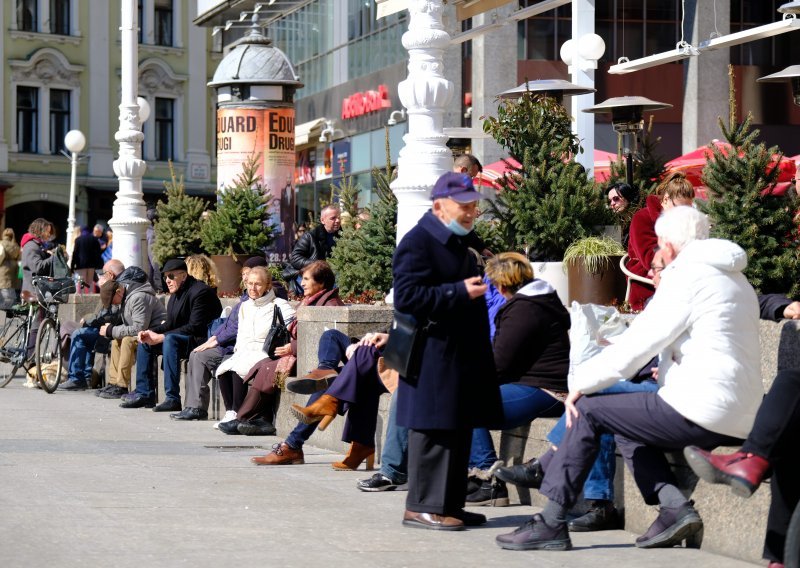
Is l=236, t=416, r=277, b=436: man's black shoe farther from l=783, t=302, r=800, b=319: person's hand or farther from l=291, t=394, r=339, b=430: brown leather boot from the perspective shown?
l=783, t=302, r=800, b=319: person's hand

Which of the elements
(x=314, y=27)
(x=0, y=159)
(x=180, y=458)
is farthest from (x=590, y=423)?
(x=0, y=159)

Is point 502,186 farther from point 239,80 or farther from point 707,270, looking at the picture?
point 239,80

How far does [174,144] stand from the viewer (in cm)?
5625

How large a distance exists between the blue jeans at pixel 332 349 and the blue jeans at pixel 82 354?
7.06m

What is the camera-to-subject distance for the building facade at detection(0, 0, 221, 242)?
52.2 m

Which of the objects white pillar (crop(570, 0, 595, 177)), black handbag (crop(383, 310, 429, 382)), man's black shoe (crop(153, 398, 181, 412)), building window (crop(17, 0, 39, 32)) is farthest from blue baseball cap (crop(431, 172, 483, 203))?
building window (crop(17, 0, 39, 32))

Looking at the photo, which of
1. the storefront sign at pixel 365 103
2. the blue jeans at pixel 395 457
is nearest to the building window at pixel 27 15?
the storefront sign at pixel 365 103

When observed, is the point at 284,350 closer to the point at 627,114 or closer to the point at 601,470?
the point at 601,470

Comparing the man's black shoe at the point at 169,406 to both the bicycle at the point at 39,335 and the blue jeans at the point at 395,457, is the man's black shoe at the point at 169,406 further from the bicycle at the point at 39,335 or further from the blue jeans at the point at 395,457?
the blue jeans at the point at 395,457

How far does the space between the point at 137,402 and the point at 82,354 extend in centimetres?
243

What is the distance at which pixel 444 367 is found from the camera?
8172 millimetres

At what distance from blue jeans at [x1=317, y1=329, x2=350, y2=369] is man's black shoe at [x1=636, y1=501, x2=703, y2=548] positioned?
3867 mm

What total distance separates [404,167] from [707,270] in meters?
5.08

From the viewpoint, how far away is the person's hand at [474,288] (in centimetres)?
802
